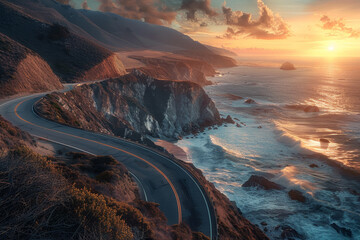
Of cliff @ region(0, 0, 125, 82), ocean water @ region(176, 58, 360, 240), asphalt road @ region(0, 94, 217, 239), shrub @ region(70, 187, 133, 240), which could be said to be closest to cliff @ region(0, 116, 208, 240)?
shrub @ region(70, 187, 133, 240)

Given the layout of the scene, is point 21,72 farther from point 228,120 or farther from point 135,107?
point 228,120

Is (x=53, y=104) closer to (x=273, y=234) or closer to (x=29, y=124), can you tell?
(x=29, y=124)

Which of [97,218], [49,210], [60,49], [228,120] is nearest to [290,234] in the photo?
[97,218]

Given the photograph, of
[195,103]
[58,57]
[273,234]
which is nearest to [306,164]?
[273,234]

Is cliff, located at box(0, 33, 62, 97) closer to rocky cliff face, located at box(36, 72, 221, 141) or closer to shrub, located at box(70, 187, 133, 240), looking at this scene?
rocky cliff face, located at box(36, 72, 221, 141)

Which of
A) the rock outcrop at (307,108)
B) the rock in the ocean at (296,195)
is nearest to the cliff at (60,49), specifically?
the rock in the ocean at (296,195)
